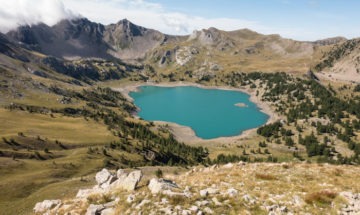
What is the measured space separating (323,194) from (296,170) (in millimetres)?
10957

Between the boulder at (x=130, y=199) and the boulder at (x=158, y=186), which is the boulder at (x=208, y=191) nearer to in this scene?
the boulder at (x=158, y=186)

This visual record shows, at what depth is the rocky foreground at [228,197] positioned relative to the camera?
69.3ft

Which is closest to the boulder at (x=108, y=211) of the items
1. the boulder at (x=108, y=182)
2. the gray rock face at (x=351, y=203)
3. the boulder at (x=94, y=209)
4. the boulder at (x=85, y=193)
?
the boulder at (x=94, y=209)

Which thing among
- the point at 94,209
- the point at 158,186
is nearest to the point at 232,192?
the point at 158,186

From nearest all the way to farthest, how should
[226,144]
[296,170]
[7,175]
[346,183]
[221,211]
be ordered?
[221,211] → [346,183] → [296,170] → [7,175] → [226,144]

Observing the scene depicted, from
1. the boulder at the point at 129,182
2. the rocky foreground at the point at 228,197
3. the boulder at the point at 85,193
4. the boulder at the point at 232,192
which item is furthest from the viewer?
the boulder at the point at 85,193

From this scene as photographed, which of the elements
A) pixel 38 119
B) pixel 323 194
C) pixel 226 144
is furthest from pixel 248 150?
pixel 323 194

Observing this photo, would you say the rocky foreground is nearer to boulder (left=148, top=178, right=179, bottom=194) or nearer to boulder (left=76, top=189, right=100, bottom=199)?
boulder (left=148, top=178, right=179, bottom=194)

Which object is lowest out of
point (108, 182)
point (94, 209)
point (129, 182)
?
point (108, 182)

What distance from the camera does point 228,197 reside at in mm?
22703

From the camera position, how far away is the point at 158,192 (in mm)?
23188

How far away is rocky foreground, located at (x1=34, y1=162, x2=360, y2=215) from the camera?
21109mm

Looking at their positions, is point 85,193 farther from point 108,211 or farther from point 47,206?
point 108,211

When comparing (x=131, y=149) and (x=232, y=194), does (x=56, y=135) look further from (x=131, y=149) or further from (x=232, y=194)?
(x=232, y=194)
